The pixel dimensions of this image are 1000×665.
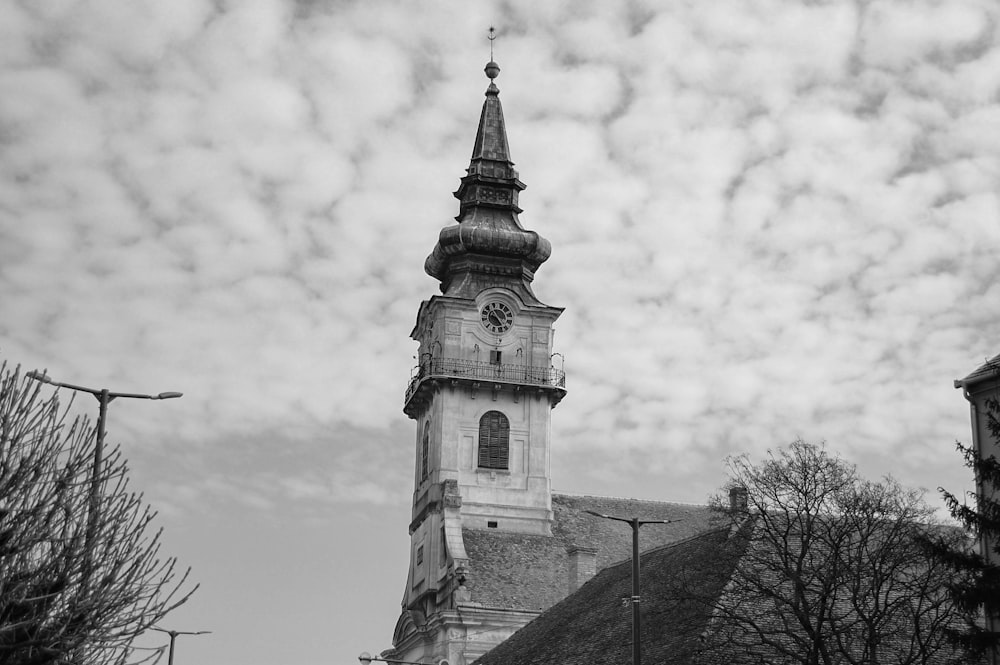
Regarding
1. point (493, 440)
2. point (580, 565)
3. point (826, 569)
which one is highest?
point (493, 440)

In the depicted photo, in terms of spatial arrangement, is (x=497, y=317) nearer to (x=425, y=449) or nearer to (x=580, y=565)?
(x=425, y=449)

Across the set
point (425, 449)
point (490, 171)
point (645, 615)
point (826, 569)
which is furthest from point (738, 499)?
point (490, 171)

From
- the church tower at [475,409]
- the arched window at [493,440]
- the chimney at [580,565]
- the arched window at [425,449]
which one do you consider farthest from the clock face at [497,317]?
the chimney at [580,565]

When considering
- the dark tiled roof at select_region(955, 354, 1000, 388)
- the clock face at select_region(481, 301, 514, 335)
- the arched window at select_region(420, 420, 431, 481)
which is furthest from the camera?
the clock face at select_region(481, 301, 514, 335)

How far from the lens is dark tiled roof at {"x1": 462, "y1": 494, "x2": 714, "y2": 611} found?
220ft

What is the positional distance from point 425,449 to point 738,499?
40681 mm

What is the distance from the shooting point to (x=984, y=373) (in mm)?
31578

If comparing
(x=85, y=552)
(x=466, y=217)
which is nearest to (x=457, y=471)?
(x=466, y=217)

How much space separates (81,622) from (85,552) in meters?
0.84

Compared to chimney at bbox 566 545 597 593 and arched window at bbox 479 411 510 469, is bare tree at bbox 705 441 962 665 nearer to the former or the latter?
chimney at bbox 566 545 597 593

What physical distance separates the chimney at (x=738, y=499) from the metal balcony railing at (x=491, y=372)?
37.5 meters

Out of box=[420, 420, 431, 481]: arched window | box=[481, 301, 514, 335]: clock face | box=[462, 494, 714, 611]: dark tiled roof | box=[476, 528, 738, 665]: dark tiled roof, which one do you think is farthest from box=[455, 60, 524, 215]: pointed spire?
box=[476, 528, 738, 665]: dark tiled roof

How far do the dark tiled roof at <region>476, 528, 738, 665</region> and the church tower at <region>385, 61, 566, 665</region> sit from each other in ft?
54.0

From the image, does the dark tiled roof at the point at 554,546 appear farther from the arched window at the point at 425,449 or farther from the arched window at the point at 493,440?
the arched window at the point at 425,449
